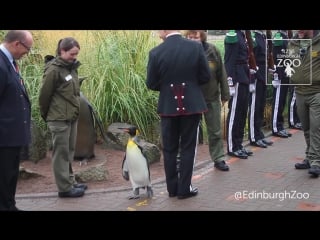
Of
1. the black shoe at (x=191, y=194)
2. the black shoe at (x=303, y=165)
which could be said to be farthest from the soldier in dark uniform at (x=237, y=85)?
the black shoe at (x=191, y=194)

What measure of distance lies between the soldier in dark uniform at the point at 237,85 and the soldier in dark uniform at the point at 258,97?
54 cm

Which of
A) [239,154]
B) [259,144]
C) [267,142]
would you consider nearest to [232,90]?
[239,154]

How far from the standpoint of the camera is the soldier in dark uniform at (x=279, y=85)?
8.43 metres

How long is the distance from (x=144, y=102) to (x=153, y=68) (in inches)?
103

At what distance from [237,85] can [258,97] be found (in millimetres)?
1044

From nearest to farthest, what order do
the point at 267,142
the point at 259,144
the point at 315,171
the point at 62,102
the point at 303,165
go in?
the point at 62,102 → the point at 315,171 → the point at 303,165 → the point at 259,144 → the point at 267,142

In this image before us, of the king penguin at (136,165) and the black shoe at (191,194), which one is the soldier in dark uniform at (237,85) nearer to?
the black shoe at (191,194)

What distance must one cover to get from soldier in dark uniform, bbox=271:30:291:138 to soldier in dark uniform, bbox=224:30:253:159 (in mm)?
1275

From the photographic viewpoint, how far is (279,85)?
8.96 m

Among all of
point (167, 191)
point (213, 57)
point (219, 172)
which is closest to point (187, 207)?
point (167, 191)

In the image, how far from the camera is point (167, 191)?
237 inches

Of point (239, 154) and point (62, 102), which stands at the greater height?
point (62, 102)

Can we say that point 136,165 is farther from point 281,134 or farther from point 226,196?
point 281,134

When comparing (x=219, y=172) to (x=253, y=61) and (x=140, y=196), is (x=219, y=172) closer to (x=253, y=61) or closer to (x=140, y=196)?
(x=140, y=196)
